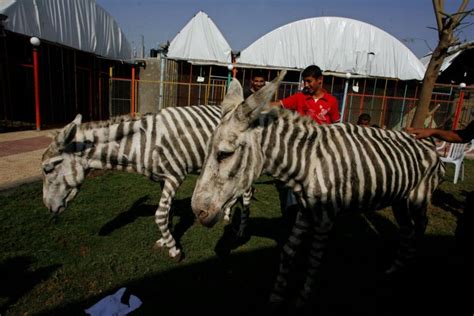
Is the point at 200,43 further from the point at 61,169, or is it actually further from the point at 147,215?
the point at 61,169

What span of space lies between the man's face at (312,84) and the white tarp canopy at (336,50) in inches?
713

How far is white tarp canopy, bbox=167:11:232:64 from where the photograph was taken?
20750 millimetres

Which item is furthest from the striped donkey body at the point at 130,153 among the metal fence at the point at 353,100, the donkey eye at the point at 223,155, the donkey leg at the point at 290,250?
the metal fence at the point at 353,100

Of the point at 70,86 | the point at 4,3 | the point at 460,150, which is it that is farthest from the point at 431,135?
the point at 70,86

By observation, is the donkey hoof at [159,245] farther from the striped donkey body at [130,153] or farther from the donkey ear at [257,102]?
the donkey ear at [257,102]

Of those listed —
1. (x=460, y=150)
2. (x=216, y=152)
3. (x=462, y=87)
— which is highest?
(x=462, y=87)

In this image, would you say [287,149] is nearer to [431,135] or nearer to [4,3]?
[431,135]

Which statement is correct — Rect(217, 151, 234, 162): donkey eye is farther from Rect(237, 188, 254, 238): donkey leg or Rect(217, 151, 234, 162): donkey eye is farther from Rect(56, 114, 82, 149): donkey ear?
Rect(237, 188, 254, 238): donkey leg

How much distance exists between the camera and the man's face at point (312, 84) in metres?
3.92

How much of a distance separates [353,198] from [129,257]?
9.47 feet

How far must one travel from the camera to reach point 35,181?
6.08 meters

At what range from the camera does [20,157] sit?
24.8 feet

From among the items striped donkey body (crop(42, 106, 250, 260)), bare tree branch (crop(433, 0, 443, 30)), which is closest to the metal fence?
bare tree branch (crop(433, 0, 443, 30))

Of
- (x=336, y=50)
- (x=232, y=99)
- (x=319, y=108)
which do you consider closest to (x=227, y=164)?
(x=232, y=99)
